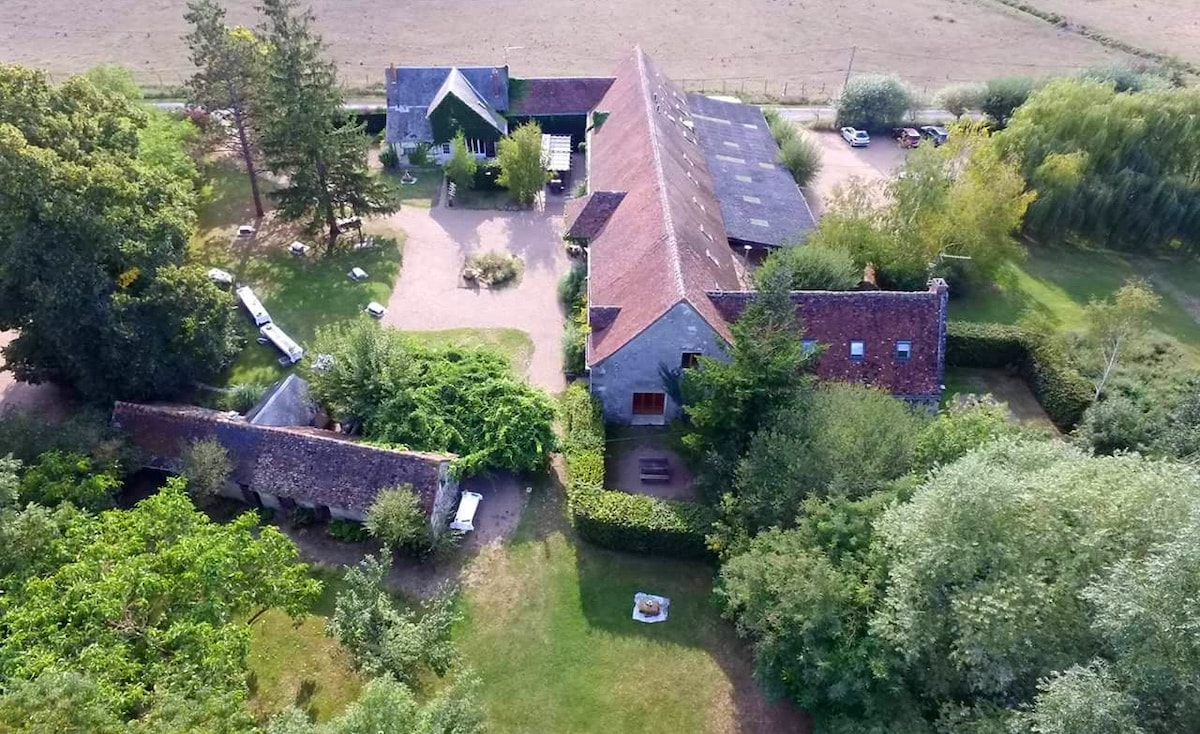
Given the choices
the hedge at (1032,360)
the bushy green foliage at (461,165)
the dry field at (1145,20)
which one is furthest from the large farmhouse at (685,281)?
the dry field at (1145,20)

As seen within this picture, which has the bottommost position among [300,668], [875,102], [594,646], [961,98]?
[300,668]

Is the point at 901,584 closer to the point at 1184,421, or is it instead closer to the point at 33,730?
the point at 1184,421

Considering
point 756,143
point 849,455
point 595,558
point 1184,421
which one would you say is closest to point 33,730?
point 595,558

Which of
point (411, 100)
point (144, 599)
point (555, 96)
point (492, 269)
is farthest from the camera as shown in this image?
point (555, 96)

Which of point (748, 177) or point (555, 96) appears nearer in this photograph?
point (748, 177)

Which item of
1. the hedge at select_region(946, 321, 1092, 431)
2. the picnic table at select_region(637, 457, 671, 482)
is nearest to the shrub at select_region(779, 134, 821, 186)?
the hedge at select_region(946, 321, 1092, 431)

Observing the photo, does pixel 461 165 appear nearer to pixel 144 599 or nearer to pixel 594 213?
pixel 594 213

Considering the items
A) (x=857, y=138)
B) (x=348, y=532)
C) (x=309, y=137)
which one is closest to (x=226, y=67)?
(x=309, y=137)

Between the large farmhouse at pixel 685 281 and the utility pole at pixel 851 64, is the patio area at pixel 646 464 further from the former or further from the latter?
the utility pole at pixel 851 64
